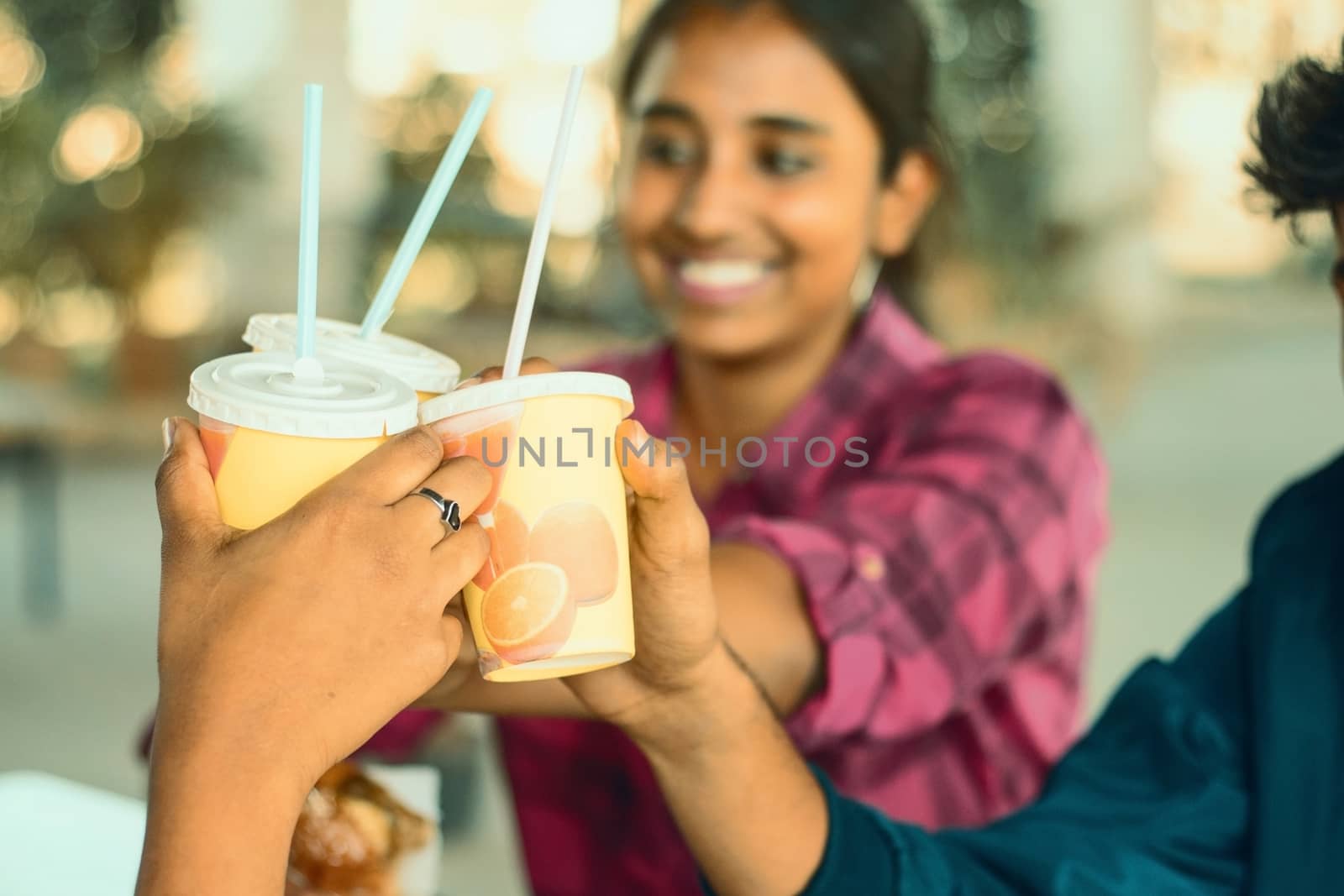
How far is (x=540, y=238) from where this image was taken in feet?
2.60

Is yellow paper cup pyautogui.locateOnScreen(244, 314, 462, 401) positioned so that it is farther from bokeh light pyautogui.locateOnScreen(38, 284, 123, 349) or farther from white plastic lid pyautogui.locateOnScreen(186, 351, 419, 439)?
bokeh light pyautogui.locateOnScreen(38, 284, 123, 349)

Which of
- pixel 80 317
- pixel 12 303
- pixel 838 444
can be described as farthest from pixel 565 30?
pixel 838 444

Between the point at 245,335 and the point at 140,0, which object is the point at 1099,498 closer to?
the point at 245,335

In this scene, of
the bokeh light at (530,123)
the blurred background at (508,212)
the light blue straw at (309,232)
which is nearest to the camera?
the light blue straw at (309,232)

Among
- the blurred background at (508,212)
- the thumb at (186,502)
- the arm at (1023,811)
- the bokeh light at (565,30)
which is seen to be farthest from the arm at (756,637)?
the bokeh light at (565,30)

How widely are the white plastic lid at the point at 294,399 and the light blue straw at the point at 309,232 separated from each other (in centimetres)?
2

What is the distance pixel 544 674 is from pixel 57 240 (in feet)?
24.3

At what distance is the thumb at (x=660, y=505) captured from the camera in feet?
2.52

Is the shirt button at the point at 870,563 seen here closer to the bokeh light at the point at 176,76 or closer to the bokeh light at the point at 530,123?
the bokeh light at the point at 530,123

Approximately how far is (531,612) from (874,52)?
100 cm

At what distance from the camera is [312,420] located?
686 mm

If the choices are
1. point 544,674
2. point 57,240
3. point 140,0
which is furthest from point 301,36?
point 544,674

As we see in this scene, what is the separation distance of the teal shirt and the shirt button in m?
0.23

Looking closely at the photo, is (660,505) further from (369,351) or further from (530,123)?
(530,123)
